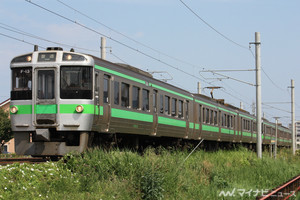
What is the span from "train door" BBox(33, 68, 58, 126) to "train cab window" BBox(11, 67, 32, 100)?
9.4 inches

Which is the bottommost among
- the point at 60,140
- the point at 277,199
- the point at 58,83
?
the point at 277,199

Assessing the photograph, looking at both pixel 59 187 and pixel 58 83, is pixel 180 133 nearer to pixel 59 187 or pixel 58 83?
pixel 58 83

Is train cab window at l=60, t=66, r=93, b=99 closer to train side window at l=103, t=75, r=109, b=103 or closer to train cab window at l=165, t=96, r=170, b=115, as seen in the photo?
train side window at l=103, t=75, r=109, b=103

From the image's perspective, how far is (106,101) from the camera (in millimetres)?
14664

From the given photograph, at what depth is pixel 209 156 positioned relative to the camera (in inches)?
763

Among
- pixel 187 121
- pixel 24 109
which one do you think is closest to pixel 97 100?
pixel 24 109

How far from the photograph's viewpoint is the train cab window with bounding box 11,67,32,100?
1410cm

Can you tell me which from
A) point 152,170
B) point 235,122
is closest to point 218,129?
point 235,122

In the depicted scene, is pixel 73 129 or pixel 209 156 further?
pixel 209 156

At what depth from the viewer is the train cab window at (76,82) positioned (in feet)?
44.9

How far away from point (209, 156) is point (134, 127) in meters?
4.11

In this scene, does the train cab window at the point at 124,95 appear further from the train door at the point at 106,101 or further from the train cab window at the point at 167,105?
the train cab window at the point at 167,105

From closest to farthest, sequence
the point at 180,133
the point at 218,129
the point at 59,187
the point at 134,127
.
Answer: the point at 59,187 < the point at 134,127 < the point at 180,133 < the point at 218,129

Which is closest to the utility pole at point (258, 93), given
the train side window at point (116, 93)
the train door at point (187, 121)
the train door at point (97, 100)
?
the train door at point (187, 121)
